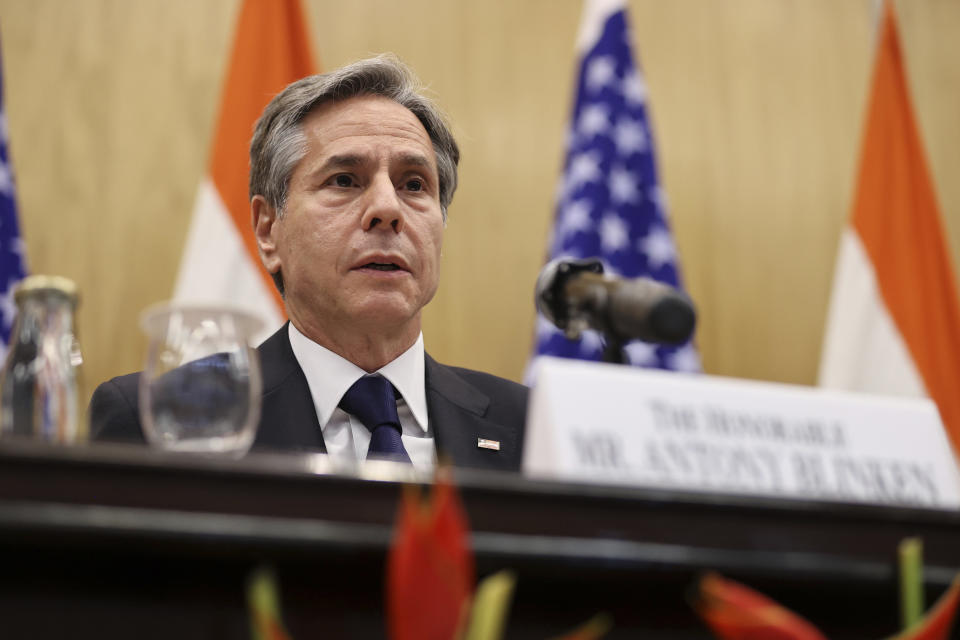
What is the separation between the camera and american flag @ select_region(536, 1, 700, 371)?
350 cm

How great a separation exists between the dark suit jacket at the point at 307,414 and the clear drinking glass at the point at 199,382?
77 cm

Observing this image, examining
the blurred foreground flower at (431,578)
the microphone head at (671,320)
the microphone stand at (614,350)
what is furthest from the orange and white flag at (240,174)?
the blurred foreground flower at (431,578)

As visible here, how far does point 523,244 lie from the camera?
3854mm

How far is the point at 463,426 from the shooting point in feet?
6.63

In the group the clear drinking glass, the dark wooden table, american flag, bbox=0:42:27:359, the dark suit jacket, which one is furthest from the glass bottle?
american flag, bbox=0:42:27:359

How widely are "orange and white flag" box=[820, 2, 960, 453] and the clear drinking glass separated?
3.11 meters

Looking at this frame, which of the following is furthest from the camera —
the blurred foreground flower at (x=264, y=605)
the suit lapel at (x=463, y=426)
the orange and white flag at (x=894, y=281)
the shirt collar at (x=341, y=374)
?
the orange and white flag at (x=894, y=281)

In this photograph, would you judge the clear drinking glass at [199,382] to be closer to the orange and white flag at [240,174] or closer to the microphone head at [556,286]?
the microphone head at [556,286]

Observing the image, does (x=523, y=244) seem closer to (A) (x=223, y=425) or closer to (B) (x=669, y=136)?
(B) (x=669, y=136)

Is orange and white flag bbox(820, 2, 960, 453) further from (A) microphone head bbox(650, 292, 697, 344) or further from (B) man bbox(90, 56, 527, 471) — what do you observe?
(A) microphone head bbox(650, 292, 697, 344)

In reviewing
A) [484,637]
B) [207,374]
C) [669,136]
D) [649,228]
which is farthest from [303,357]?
[669,136]

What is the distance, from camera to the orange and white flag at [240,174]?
3162 millimetres

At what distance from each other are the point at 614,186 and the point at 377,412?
1892 mm

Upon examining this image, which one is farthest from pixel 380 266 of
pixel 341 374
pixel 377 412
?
pixel 377 412
